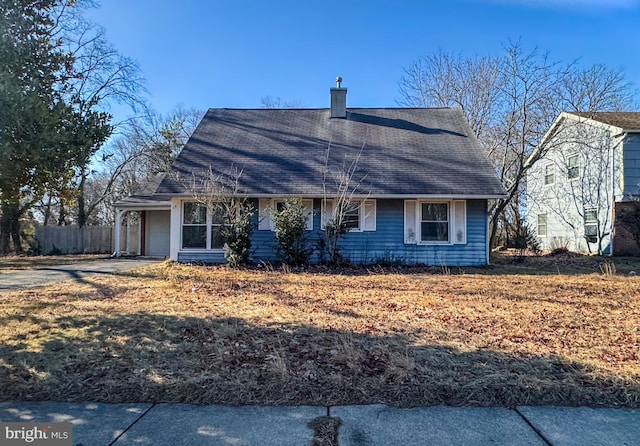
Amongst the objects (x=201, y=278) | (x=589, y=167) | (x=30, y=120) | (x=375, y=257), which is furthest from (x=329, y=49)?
(x=30, y=120)

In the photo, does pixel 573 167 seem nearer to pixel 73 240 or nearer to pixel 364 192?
pixel 364 192

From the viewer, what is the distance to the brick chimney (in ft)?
52.1

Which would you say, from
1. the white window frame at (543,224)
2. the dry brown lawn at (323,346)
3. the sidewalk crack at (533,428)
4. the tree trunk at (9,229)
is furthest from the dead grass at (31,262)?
the white window frame at (543,224)

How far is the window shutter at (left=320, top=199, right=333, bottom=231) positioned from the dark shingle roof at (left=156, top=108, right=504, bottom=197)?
19.9 inches

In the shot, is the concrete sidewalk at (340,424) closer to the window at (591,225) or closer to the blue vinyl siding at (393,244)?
the blue vinyl siding at (393,244)

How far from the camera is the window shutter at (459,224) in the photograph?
40.2 ft

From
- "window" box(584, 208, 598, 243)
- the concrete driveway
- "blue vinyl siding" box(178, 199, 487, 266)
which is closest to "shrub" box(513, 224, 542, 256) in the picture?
"window" box(584, 208, 598, 243)

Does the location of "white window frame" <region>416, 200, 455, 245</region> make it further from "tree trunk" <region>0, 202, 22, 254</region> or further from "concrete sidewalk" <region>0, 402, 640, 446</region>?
"tree trunk" <region>0, 202, 22, 254</region>

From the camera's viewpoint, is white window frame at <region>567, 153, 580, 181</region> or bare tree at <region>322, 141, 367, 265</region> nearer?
bare tree at <region>322, 141, 367, 265</region>

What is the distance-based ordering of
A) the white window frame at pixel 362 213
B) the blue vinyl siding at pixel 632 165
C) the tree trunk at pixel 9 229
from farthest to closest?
the tree trunk at pixel 9 229 → the blue vinyl siding at pixel 632 165 → the white window frame at pixel 362 213

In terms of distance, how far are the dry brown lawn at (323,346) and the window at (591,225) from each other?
34.4 feet

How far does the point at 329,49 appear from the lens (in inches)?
616

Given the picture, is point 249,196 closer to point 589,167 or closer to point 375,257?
point 375,257

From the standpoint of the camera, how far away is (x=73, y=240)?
19.7m
